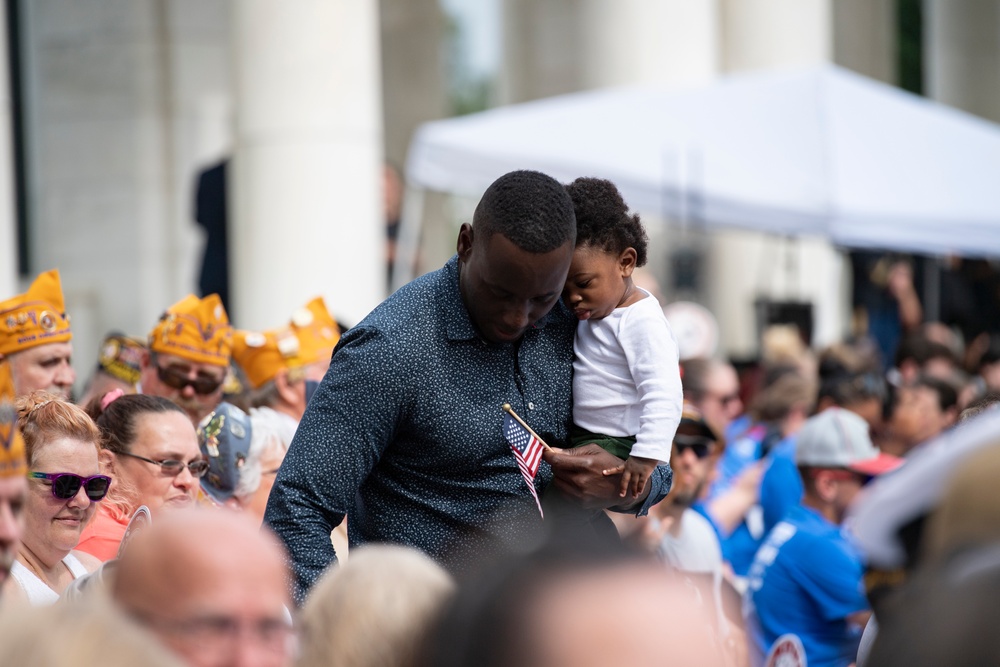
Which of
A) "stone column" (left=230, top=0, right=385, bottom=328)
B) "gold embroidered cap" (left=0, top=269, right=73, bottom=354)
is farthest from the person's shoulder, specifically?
"stone column" (left=230, top=0, right=385, bottom=328)

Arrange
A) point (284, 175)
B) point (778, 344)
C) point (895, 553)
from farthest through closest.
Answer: point (778, 344) < point (284, 175) < point (895, 553)

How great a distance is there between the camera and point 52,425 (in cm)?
359

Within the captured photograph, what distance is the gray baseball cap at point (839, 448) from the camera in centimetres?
615

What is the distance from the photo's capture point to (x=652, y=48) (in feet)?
38.1

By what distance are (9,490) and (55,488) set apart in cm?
122

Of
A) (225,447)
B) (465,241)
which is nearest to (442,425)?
(465,241)

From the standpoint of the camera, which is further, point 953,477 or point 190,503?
point 190,503

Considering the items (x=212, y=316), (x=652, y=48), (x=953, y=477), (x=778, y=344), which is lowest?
(x=778, y=344)

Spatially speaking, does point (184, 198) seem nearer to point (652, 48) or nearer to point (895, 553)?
point (652, 48)

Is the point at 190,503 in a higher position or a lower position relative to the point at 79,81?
lower

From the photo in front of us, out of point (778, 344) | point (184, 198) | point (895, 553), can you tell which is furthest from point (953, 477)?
point (184, 198)

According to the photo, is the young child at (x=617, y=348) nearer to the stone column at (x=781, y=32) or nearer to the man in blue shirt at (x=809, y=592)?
the man in blue shirt at (x=809, y=592)

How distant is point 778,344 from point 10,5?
23.1 ft

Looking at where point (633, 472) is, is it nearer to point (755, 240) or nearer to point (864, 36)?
point (755, 240)
